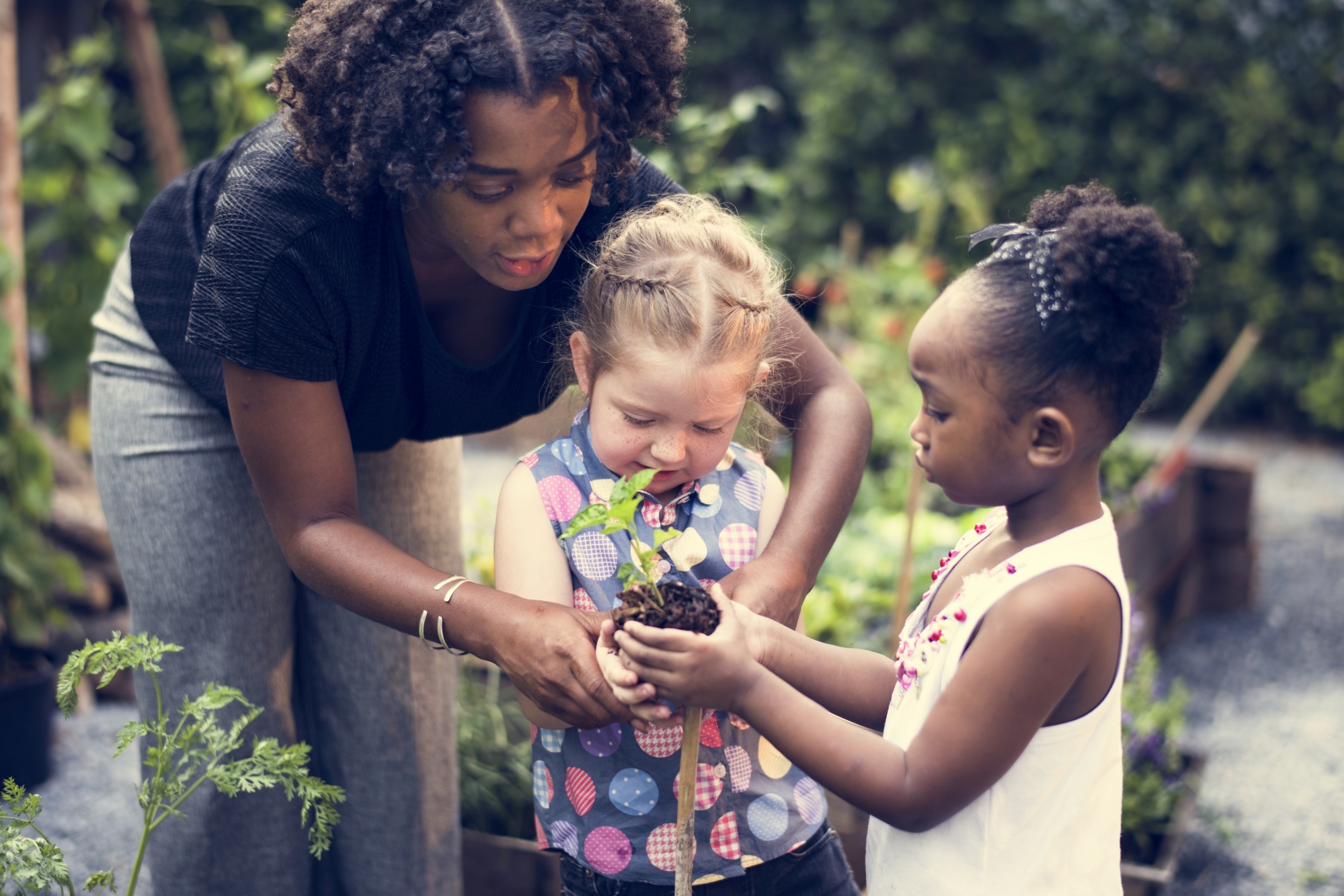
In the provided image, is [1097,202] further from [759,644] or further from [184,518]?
[184,518]

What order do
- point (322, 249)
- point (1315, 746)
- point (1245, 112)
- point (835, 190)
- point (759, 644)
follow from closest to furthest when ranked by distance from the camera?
point (759, 644), point (322, 249), point (1315, 746), point (1245, 112), point (835, 190)

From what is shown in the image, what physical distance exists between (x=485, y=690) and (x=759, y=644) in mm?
1772

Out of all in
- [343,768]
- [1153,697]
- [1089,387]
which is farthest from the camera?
[1153,697]

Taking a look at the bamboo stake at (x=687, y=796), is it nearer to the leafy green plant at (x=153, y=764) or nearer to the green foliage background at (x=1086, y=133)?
the leafy green plant at (x=153, y=764)

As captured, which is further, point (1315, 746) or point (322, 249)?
point (1315, 746)

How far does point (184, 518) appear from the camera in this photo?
5.69 feet

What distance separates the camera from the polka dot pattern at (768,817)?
151 cm

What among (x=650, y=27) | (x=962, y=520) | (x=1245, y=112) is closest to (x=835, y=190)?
(x=1245, y=112)

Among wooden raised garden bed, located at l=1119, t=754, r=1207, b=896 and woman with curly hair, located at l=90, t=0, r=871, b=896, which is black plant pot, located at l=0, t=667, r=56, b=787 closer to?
woman with curly hair, located at l=90, t=0, r=871, b=896

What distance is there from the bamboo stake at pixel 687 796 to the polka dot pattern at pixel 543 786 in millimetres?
413

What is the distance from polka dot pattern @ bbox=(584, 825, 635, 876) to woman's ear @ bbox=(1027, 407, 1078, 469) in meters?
0.74

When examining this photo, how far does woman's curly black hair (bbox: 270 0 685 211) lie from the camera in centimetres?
132

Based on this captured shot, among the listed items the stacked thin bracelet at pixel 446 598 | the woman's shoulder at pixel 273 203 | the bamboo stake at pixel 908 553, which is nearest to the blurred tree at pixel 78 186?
the woman's shoulder at pixel 273 203

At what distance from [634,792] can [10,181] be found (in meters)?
2.85
